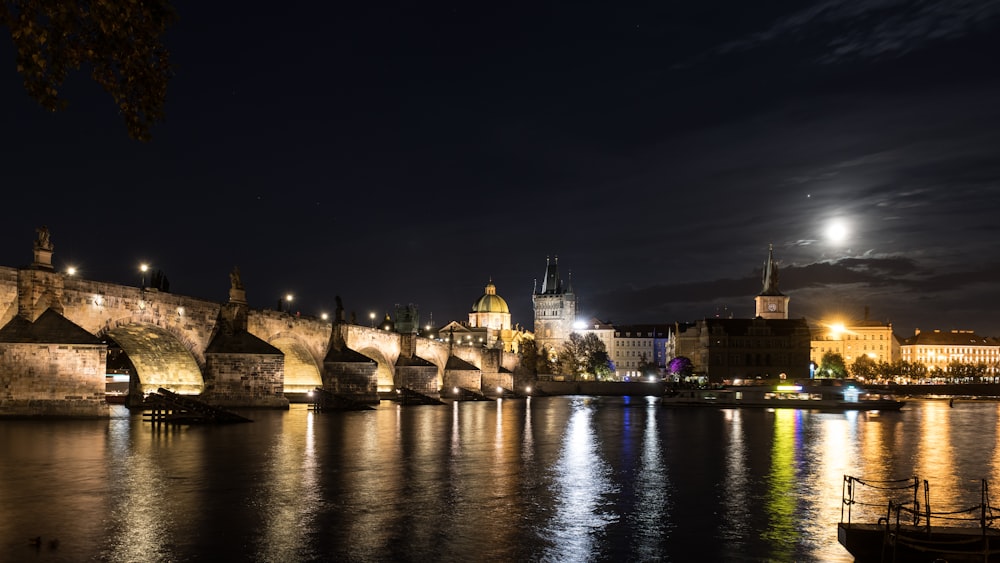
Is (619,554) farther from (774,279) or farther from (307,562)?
(774,279)

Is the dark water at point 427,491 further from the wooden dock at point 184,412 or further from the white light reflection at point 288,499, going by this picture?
the wooden dock at point 184,412

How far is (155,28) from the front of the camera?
9.27m

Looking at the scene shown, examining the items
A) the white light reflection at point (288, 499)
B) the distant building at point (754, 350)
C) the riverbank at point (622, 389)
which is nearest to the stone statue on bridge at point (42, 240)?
the white light reflection at point (288, 499)

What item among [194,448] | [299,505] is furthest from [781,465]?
[194,448]

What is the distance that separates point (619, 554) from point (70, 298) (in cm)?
3136

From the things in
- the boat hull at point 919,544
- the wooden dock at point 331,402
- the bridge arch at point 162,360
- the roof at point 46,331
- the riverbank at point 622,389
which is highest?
the roof at point 46,331

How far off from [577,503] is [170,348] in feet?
109

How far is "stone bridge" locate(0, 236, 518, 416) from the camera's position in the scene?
116 ft

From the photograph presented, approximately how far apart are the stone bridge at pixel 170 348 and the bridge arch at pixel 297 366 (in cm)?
8

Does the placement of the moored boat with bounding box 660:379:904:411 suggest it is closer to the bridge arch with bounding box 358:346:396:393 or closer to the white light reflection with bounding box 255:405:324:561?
the bridge arch with bounding box 358:346:396:393

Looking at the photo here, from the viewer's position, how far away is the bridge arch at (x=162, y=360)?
45.8 meters

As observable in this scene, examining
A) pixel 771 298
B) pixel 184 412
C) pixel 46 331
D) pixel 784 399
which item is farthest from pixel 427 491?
pixel 771 298

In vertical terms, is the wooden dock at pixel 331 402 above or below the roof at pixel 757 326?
below

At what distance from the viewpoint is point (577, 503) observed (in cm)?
2016
